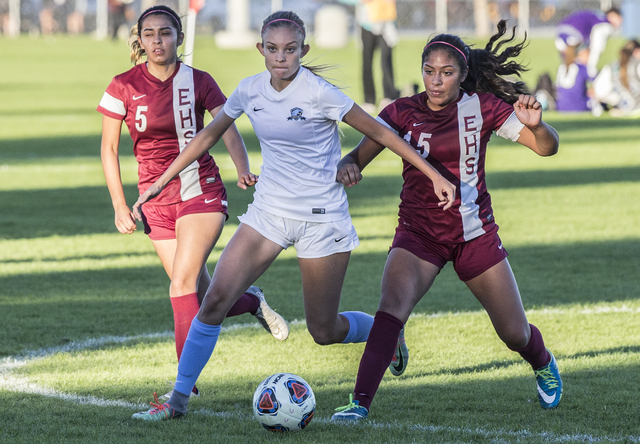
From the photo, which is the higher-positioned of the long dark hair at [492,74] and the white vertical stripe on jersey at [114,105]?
the long dark hair at [492,74]

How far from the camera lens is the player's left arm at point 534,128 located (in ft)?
15.2

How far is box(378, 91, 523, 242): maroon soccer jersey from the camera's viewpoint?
4.87 m

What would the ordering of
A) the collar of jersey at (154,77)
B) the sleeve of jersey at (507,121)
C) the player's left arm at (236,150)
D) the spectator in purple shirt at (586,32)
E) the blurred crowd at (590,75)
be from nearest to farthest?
the sleeve of jersey at (507,121) → the player's left arm at (236,150) → the collar of jersey at (154,77) → the blurred crowd at (590,75) → the spectator in purple shirt at (586,32)

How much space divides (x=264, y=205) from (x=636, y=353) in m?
2.65

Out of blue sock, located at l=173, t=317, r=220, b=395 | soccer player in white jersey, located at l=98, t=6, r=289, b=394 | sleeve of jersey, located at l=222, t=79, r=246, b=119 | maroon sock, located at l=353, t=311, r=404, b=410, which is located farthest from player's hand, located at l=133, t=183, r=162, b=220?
maroon sock, located at l=353, t=311, r=404, b=410

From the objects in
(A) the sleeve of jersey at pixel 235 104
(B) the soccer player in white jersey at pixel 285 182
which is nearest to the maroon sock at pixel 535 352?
(B) the soccer player in white jersey at pixel 285 182

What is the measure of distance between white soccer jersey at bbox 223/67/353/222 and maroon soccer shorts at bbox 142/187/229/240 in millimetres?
571

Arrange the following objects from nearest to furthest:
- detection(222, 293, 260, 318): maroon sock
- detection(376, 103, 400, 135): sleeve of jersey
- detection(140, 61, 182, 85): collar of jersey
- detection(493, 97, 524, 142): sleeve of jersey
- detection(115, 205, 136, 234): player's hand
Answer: detection(493, 97, 524, 142): sleeve of jersey < detection(376, 103, 400, 135): sleeve of jersey < detection(115, 205, 136, 234): player's hand < detection(140, 61, 182, 85): collar of jersey < detection(222, 293, 260, 318): maroon sock

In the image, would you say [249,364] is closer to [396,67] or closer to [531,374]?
[531,374]

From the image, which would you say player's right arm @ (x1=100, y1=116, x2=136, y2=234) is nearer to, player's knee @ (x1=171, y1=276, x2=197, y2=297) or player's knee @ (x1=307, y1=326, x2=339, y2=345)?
player's knee @ (x1=171, y1=276, x2=197, y2=297)

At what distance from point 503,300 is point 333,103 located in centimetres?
130

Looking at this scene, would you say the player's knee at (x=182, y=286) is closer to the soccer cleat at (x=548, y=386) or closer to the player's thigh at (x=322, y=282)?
the player's thigh at (x=322, y=282)

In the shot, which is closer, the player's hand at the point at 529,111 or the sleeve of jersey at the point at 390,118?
the player's hand at the point at 529,111

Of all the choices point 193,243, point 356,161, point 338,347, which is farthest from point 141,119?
point 338,347
